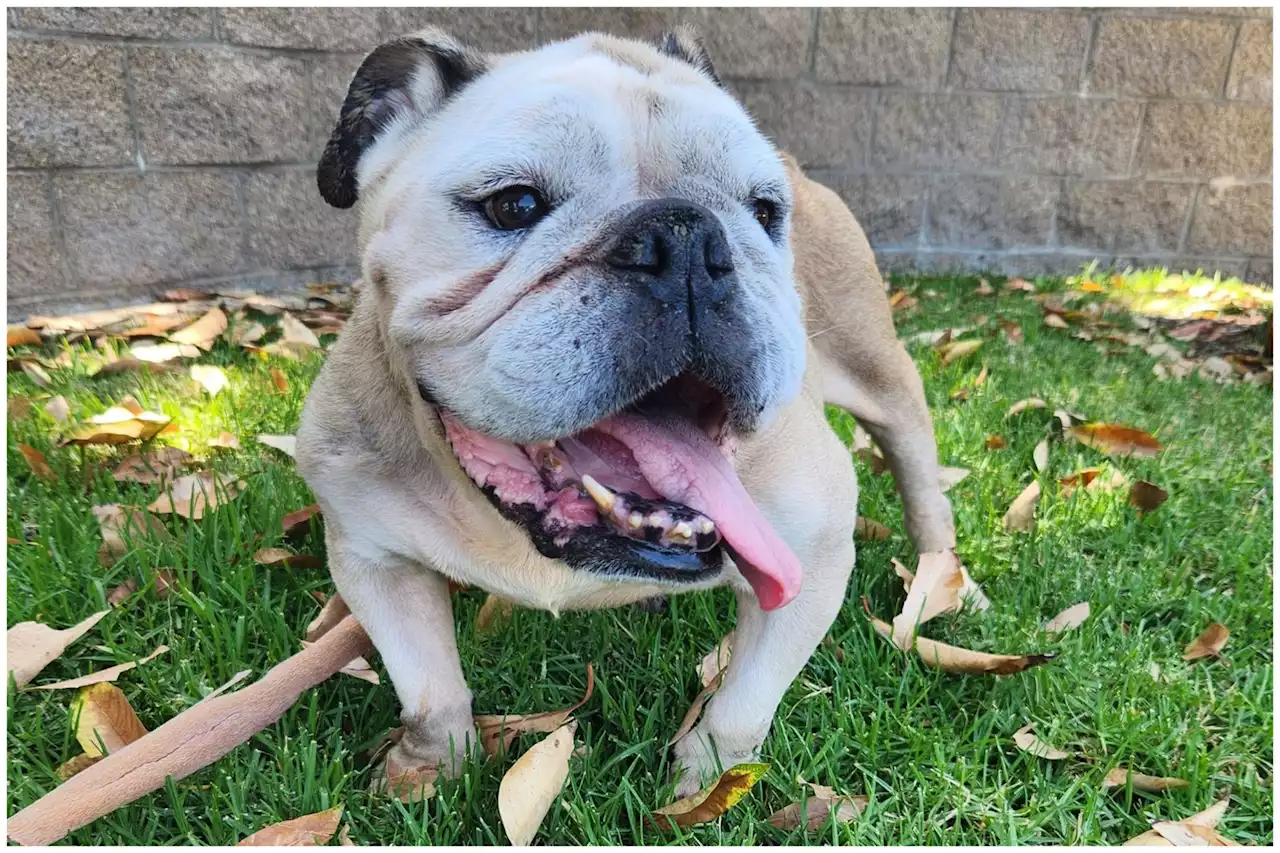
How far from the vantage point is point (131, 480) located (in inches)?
112

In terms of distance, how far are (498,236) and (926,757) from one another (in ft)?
4.58

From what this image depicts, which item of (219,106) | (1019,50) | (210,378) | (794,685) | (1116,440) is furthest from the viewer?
(1019,50)

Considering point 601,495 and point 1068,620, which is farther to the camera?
point 1068,620

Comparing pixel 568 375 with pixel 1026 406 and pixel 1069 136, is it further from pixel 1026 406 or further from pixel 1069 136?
pixel 1069 136

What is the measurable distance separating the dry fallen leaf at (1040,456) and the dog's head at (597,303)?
193cm

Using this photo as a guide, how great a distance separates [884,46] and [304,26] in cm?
358

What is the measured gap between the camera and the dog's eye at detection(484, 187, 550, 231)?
1523mm

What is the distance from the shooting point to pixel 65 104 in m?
4.24

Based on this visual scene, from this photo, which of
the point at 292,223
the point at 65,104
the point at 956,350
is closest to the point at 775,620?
the point at 956,350

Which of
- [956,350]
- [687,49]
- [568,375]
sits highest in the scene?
[687,49]

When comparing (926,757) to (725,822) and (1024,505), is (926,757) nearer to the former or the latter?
(725,822)

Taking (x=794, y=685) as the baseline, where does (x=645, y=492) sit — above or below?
above

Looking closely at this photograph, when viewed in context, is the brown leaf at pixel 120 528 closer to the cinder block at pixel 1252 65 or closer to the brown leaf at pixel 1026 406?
the brown leaf at pixel 1026 406

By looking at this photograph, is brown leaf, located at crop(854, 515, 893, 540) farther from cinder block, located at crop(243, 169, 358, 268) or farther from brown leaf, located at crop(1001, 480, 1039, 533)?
cinder block, located at crop(243, 169, 358, 268)
